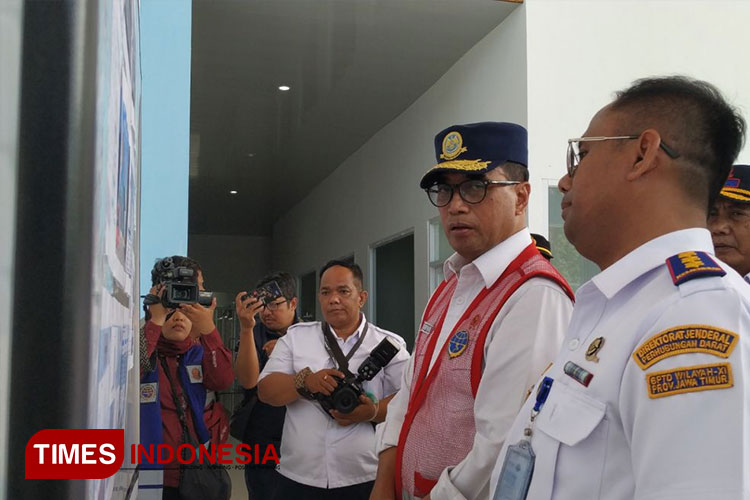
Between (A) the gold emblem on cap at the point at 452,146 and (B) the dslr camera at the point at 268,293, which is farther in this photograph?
(B) the dslr camera at the point at 268,293

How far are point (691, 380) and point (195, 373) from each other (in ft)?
7.42

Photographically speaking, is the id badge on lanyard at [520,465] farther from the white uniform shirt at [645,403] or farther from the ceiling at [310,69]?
the ceiling at [310,69]

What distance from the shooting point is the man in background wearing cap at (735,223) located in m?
2.03

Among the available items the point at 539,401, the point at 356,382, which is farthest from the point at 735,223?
the point at 356,382

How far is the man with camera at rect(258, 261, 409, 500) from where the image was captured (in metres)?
2.70

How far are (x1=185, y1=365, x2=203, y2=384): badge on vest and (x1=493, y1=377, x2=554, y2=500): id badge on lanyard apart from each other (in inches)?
74.8

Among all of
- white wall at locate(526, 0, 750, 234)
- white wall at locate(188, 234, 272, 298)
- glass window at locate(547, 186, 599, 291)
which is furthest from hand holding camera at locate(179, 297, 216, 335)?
white wall at locate(188, 234, 272, 298)

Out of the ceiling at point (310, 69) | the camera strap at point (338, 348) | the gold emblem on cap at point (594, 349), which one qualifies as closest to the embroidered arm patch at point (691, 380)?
the gold emblem on cap at point (594, 349)

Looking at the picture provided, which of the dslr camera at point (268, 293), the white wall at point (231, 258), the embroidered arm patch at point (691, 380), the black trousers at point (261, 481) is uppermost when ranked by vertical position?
the white wall at point (231, 258)

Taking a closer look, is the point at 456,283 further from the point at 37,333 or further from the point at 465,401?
the point at 37,333

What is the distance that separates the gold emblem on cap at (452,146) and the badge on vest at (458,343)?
0.49 metres

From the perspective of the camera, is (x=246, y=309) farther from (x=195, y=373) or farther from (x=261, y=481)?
(x=261, y=481)

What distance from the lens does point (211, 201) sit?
13.6 m

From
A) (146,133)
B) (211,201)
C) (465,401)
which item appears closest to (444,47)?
(146,133)
